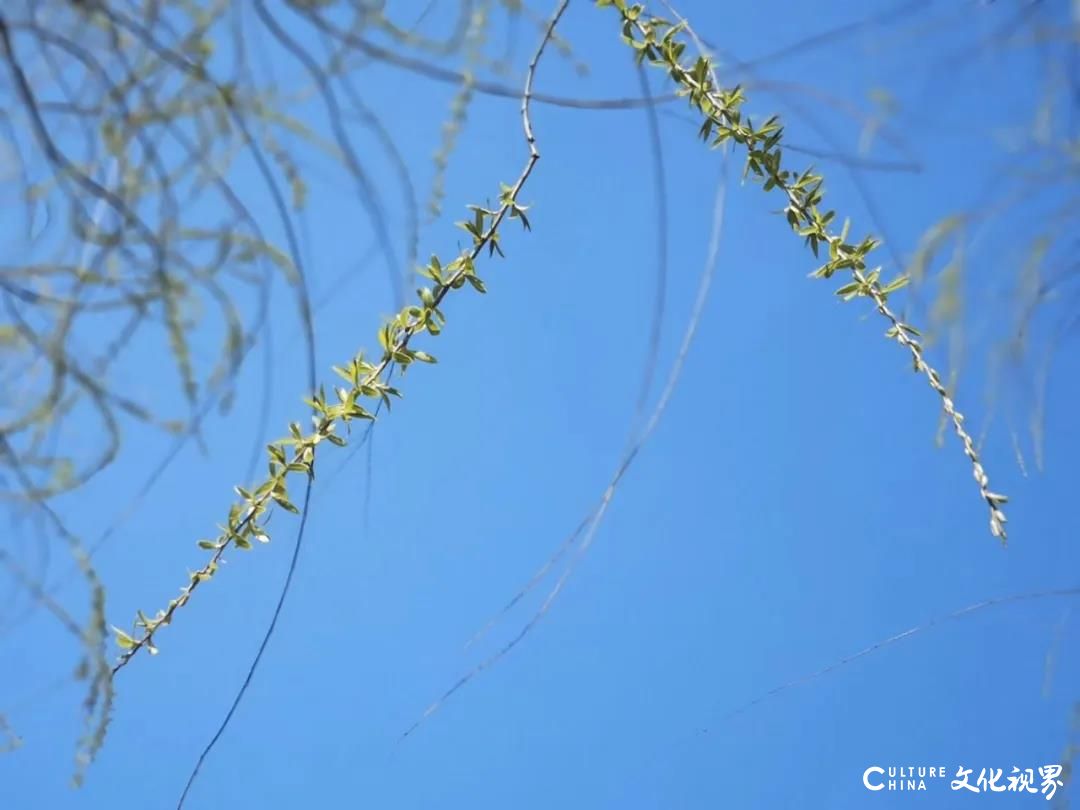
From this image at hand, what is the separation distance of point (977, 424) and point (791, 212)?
0.90ft

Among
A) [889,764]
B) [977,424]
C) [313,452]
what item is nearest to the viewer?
[313,452]

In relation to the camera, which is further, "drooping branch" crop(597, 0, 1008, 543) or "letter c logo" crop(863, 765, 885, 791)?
"letter c logo" crop(863, 765, 885, 791)

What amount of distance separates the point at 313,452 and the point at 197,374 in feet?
0.30

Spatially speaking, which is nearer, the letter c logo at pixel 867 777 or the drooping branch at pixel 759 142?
the drooping branch at pixel 759 142

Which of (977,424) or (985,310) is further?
(977,424)

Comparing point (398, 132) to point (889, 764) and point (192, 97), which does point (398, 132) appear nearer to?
point (192, 97)

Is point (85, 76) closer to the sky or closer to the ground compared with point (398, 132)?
closer to the ground

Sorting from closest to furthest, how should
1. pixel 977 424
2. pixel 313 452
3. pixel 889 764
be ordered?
pixel 313 452
pixel 977 424
pixel 889 764

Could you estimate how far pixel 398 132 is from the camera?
2.24ft

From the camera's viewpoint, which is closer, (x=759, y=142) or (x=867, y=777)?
(x=759, y=142)

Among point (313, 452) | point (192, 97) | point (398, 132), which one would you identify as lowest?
point (313, 452)

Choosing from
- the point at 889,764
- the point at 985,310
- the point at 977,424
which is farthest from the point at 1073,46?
the point at 889,764

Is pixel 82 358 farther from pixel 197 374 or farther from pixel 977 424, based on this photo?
pixel 977 424

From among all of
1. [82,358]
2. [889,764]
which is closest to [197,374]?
[82,358]
